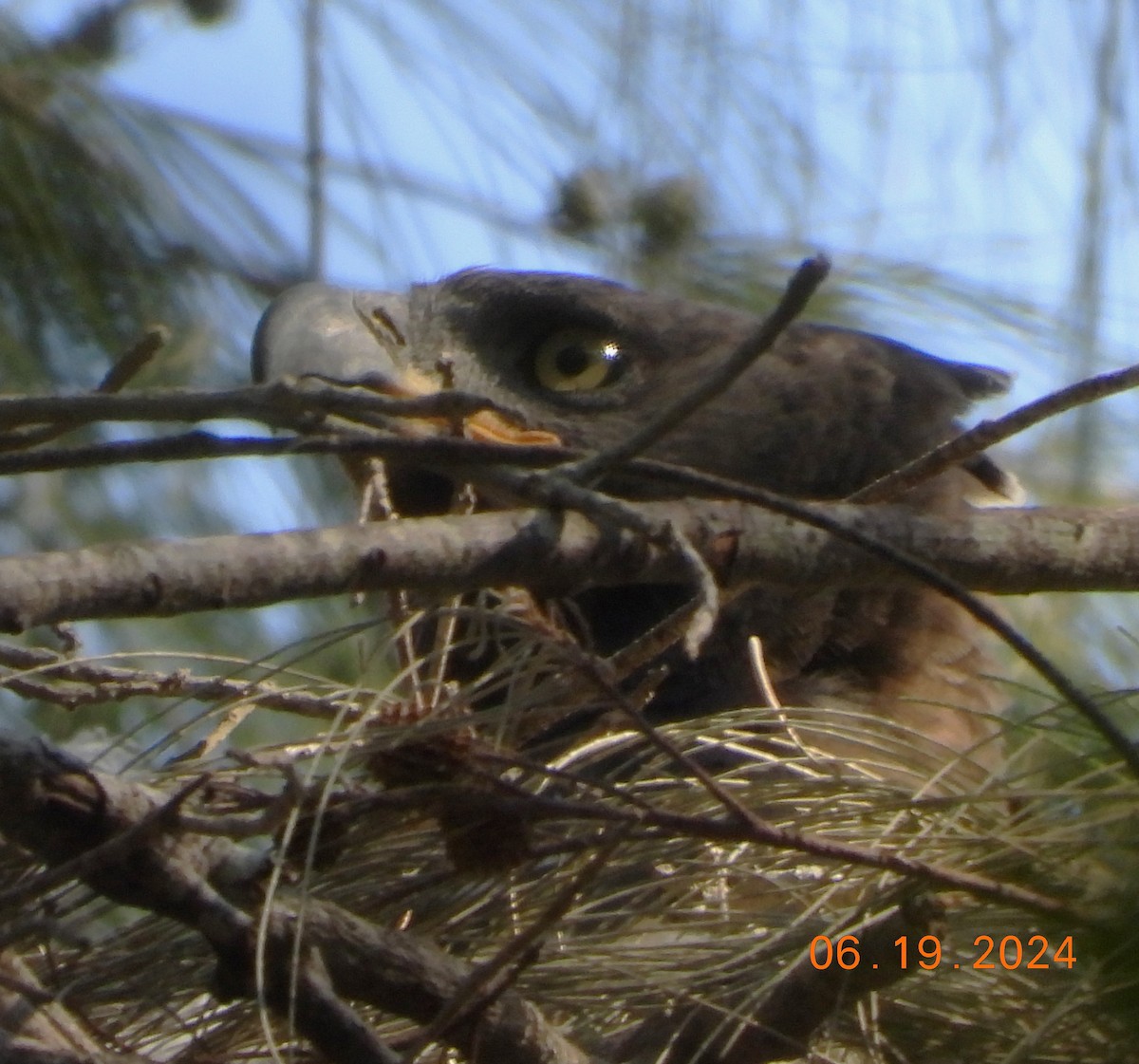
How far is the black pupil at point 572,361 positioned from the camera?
9.25ft

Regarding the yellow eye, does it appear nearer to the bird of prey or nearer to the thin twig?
the bird of prey

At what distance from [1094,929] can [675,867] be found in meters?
0.45

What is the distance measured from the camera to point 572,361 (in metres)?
A: 2.83

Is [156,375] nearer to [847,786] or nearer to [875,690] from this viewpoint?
[875,690]

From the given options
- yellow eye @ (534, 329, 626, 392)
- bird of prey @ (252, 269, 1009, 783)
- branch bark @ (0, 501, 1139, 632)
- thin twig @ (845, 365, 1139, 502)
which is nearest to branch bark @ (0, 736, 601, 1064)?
branch bark @ (0, 501, 1139, 632)

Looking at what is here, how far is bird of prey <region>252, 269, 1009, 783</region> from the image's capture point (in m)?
2.51

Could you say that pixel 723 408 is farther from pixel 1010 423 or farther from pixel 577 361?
pixel 1010 423

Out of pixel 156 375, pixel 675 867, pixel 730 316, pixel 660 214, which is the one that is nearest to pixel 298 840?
pixel 675 867

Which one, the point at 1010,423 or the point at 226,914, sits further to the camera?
the point at 1010,423

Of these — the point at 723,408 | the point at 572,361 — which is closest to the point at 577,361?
the point at 572,361

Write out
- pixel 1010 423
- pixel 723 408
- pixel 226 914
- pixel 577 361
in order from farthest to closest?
1. pixel 577 361
2. pixel 723 408
3. pixel 1010 423
4. pixel 226 914

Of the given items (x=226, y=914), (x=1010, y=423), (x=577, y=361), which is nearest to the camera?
(x=226, y=914)

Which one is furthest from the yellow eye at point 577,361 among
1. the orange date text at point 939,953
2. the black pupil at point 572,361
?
the orange date text at point 939,953

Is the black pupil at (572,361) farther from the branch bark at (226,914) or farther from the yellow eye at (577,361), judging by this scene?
the branch bark at (226,914)
